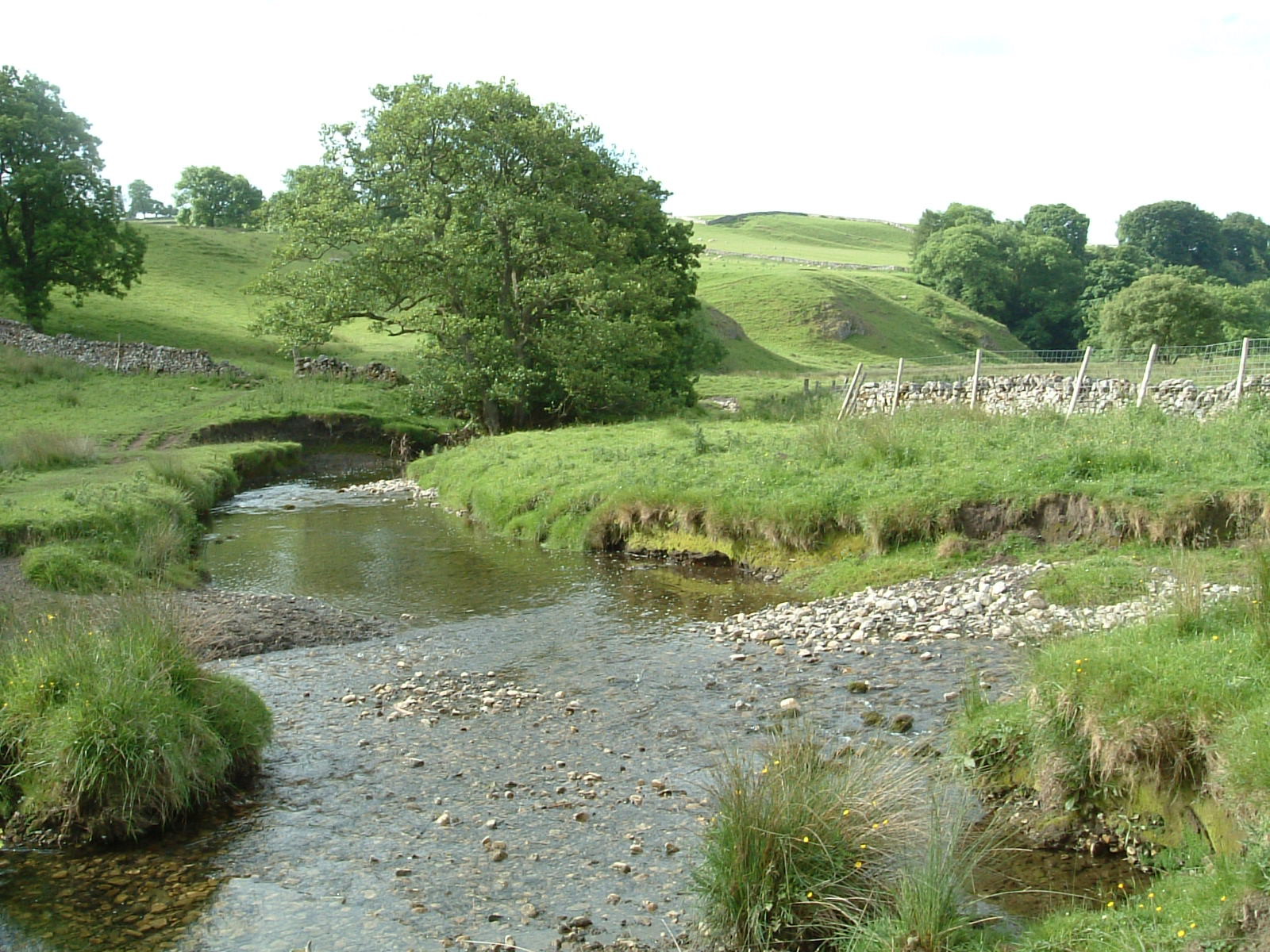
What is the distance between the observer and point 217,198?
350ft

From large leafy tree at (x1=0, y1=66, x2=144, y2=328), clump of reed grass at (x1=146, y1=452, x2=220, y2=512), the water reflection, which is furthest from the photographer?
large leafy tree at (x1=0, y1=66, x2=144, y2=328)

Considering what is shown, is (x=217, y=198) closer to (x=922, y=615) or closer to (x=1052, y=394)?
(x=1052, y=394)

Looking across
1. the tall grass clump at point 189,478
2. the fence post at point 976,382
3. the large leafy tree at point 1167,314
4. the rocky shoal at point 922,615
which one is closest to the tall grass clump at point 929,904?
the rocky shoal at point 922,615

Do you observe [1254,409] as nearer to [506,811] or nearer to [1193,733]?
[1193,733]

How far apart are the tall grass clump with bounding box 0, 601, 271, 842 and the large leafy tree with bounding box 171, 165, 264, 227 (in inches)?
4068

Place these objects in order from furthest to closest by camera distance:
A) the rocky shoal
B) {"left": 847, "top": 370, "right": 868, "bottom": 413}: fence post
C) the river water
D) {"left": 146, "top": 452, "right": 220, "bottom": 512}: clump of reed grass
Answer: {"left": 847, "top": 370, "right": 868, "bottom": 413}: fence post → {"left": 146, "top": 452, "right": 220, "bottom": 512}: clump of reed grass → the rocky shoal → the river water

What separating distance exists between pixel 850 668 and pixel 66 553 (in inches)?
477

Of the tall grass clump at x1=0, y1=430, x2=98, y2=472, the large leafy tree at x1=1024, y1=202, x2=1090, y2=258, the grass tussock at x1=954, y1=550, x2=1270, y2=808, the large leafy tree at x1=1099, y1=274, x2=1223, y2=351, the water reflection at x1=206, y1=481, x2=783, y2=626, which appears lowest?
the water reflection at x1=206, y1=481, x2=783, y2=626

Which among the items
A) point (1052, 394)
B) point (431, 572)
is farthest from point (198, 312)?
point (1052, 394)

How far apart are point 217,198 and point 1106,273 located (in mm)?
95532

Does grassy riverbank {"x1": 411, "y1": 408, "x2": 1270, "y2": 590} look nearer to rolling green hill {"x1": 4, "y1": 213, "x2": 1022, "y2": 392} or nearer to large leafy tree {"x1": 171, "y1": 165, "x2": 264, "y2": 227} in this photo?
rolling green hill {"x1": 4, "y1": 213, "x2": 1022, "y2": 392}

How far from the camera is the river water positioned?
7.78 metres

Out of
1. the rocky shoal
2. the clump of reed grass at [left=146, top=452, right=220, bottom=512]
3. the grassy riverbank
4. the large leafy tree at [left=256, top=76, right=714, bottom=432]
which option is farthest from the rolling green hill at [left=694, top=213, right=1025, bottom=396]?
the rocky shoal

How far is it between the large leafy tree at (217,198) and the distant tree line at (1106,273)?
253ft
